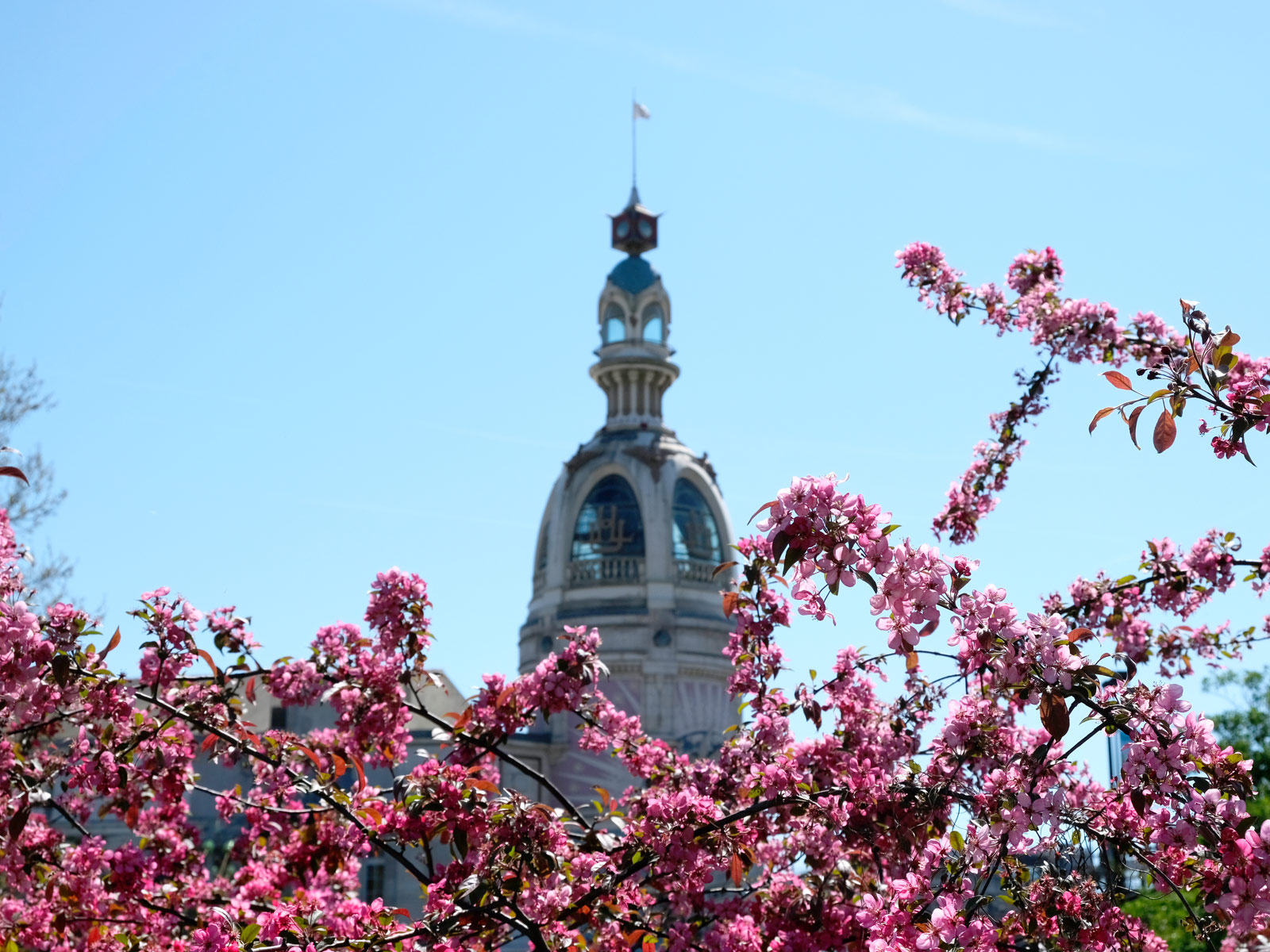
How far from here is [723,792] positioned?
8.89m

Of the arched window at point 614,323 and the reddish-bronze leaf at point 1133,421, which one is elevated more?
the arched window at point 614,323

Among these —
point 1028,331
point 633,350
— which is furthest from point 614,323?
point 1028,331

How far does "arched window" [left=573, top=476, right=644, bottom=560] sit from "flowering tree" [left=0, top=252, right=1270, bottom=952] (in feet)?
155

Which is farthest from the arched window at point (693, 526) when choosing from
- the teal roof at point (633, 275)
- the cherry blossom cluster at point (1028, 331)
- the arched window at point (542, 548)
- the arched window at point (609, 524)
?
the cherry blossom cluster at point (1028, 331)

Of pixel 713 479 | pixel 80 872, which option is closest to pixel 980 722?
pixel 80 872

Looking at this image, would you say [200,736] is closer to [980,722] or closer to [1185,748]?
[980,722]

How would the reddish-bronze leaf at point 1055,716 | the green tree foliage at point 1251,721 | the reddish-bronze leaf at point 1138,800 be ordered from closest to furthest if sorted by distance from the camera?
the reddish-bronze leaf at point 1055,716
the reddish-bronze leaf at point 1138,800
the green tree foliage at point 1251,721

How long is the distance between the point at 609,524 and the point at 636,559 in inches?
81.0

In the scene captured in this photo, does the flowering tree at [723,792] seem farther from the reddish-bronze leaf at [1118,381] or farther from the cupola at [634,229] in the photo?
the cupola at [634,229]

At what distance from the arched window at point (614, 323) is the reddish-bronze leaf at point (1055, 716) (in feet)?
195

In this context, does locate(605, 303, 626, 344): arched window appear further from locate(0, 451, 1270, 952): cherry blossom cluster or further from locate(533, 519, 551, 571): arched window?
locate(0, 451, 1270, 952): cherry blossom cluster

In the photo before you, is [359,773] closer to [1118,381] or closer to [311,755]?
[311,755]

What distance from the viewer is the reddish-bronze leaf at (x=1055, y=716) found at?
16.1 feet

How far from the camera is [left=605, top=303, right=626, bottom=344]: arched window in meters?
63.9
